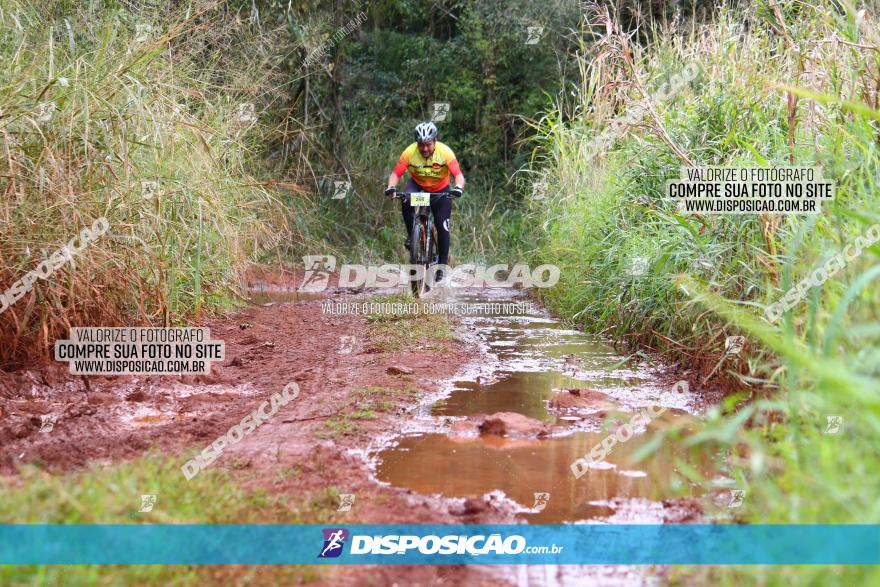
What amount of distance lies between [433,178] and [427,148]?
384 millimetres

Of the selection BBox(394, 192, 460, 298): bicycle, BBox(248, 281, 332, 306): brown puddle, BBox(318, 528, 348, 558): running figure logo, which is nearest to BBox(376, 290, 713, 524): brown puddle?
BBox(318, 528, 348, 558): running figure logo

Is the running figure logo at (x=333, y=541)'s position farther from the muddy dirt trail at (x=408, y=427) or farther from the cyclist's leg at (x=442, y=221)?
the cyclist's leg at (x=442, y=221)

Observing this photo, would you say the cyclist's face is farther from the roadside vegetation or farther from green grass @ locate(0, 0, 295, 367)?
green grass @ locate(0, 0, 295, 367)

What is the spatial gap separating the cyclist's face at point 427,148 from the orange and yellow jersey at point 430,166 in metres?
0.05

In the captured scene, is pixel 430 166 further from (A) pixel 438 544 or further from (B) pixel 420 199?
(A) pixel 438 544

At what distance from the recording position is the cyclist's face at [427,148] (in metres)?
10.6

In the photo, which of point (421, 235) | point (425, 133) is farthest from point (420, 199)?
point (425, 133)

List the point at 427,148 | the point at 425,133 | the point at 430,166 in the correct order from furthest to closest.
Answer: the point at 430,166
the point at 427,148
the point at 425,133

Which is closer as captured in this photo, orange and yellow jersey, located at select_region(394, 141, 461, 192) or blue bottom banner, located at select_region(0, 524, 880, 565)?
blue bottom banner, located at select_region(0, 524, 880, 565)

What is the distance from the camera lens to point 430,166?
10.8 meters

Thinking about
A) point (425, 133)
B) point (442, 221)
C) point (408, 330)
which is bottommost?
point (408, 330)

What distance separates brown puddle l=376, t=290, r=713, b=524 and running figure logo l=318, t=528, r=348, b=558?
2.32ft

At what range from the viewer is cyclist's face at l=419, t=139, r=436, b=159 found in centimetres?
1060

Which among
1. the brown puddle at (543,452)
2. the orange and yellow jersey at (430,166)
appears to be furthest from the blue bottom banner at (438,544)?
the orange and yellow jersey at (430,166)
